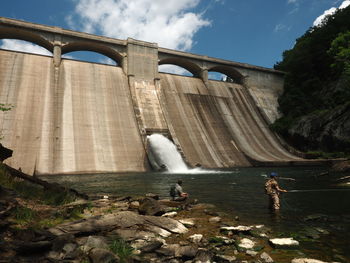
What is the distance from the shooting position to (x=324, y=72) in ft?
147

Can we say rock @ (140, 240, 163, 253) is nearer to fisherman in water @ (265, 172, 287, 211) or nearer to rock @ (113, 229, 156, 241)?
rock @ (113, 229, 156, 241)

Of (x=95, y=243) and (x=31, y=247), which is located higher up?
(x=31, y=247)

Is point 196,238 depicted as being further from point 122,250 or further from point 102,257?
point 102,257

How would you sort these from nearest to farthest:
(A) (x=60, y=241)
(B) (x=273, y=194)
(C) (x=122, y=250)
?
(A) (x=60, y=241) < (C) (x=122, y=250) < (B) (x=273, y=194)

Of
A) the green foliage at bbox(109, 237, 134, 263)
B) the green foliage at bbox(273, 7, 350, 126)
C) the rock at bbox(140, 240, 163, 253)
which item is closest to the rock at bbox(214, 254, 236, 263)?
the rock at bbox(140, 240, 163, 253)

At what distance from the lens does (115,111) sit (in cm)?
3159

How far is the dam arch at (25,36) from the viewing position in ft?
102

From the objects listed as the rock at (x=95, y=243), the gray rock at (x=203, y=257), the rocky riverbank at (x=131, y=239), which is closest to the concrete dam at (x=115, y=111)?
the rocky riverbank at (x=131, y=239)

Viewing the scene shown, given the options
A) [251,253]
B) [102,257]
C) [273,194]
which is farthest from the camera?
[273,194]

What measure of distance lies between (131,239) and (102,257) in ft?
4.86

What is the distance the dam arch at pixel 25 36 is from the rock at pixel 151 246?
109ft

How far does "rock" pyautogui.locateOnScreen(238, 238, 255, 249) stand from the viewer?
5.70 m

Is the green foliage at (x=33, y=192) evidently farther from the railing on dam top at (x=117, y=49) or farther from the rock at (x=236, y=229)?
the railing on dam top at (x=117, y=49)

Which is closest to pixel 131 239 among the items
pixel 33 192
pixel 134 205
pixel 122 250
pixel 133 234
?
pixel 133 234
